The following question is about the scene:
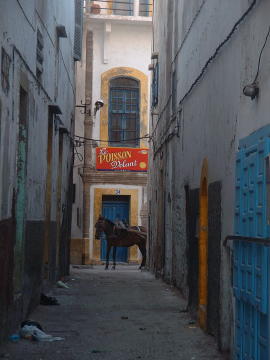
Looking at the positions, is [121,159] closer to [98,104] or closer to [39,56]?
[98,104]

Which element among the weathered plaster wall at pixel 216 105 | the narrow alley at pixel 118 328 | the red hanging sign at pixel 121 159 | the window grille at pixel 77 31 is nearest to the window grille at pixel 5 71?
the weathered plaster wall at pixel 216 105

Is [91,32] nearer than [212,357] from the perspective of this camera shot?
No

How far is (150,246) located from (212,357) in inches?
574

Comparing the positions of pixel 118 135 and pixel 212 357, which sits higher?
pixel 118 135

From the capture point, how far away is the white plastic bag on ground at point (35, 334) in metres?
8.48

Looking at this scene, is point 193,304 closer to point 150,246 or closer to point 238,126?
point 238,126

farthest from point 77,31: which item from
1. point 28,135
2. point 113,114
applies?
point 113,114

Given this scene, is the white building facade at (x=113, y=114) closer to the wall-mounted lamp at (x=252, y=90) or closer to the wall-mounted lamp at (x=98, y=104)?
the wall-mounted lamp at (x=98, y=104)

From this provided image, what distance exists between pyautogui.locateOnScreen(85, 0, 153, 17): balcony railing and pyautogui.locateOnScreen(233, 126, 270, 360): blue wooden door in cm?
2181

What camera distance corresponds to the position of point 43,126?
11.5m

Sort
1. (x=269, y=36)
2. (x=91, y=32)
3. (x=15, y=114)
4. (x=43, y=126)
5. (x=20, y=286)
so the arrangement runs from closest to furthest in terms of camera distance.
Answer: (x=269, y=36)
(x=15, y=114)
(x=20, y=286)
(x=43, y=126)
(x=91, y=32)

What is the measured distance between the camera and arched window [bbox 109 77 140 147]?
2806cm

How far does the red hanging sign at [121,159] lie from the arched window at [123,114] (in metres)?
0.35

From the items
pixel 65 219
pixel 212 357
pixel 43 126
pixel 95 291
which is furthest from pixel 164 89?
pixel 212 357
